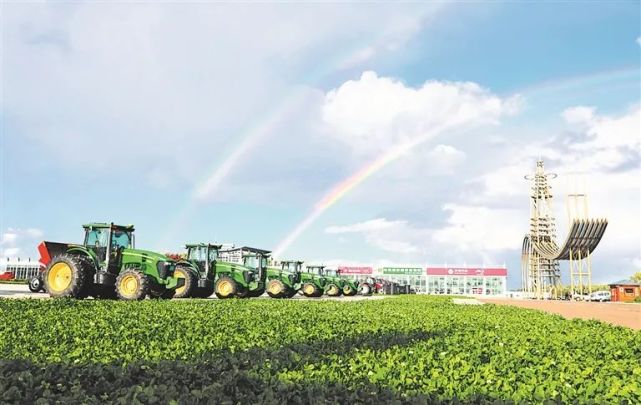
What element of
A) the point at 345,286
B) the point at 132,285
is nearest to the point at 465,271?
the point at 345,286

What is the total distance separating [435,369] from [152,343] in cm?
401

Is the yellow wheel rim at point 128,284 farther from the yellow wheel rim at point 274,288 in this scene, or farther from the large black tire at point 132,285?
the yellow wheel rim at point 274,288

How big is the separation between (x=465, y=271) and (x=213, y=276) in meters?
76.3

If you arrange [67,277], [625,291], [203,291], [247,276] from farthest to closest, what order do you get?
[625,291] < [247,276] < [203,291] < [67,277]

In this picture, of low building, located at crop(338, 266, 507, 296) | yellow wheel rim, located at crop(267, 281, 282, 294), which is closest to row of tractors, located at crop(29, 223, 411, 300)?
yellow wheel rim, located at crop(267, 281, 282, 294)

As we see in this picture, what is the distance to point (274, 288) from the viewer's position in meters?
30.3

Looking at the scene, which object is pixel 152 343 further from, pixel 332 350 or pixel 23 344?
pixel 332 350

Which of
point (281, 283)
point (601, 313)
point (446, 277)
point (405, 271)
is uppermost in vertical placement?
point (405, 271)

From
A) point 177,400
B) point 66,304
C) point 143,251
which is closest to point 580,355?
point 177,400

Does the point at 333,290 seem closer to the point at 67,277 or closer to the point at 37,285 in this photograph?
the point at 37,285

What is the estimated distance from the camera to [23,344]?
734cm

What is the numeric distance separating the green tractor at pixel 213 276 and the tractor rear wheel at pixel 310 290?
7912mm

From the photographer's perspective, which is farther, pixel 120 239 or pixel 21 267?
pixel 21 267

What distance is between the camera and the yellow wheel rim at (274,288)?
99.2ft
